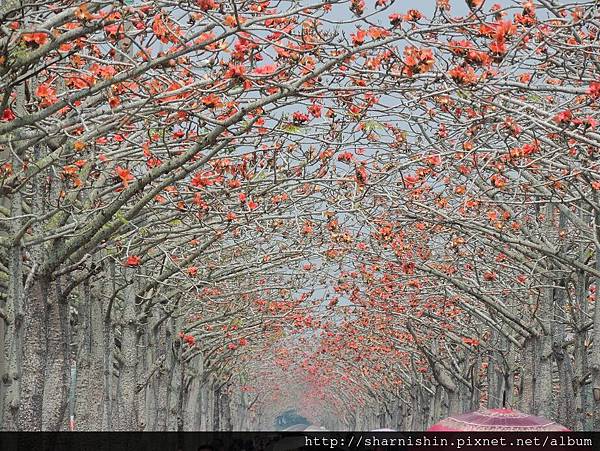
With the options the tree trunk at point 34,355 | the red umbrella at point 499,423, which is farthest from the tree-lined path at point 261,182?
the red umbrella at point 499,423

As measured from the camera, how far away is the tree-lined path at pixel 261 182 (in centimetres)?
1003

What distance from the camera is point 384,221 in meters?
17.5

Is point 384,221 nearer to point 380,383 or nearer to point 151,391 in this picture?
point 151,391

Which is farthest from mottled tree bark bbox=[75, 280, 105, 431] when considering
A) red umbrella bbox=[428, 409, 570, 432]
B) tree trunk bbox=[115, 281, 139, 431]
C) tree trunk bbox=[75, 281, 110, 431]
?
red umbrella bbox=[428, 409, 570, 432]

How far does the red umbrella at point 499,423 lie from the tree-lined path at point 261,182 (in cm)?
257

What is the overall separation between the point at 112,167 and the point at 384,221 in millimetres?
4882

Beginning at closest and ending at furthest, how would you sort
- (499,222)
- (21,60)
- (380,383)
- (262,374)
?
(21,60), (499,222), (380,383), (262,374)

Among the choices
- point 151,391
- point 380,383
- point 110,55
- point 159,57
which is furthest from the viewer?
point 380,383

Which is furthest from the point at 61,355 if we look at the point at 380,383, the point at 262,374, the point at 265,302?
the point at 262,374

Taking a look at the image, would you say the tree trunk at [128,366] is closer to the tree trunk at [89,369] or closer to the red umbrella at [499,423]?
the tree trunk at [89,369]

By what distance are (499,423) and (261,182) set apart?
596 cm

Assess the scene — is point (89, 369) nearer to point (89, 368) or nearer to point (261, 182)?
point (89, 368)

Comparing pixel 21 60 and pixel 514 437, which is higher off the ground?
pixel 21 60

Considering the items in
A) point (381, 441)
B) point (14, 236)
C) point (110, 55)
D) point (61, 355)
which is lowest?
point (381, 441)
